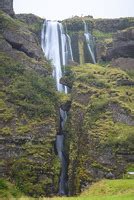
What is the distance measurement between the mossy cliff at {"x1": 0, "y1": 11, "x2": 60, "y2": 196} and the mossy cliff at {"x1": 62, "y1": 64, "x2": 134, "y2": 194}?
9.38 feet

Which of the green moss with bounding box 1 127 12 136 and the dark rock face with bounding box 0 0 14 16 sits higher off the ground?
the dark rock face with bounding box 0 0 14 16

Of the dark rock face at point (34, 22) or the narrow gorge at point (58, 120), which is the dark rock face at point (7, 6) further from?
the dark rock face at point (34, 22)

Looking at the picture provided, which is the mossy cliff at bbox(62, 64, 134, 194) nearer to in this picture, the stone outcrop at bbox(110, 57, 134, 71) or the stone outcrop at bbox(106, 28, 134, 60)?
the stone outcrop at bbox(110, 57, 134, 71)

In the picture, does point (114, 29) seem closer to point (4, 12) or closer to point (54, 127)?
point (4, 12)

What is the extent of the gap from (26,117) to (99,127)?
9588 millimetres

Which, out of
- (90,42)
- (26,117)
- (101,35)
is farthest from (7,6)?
(26,117)

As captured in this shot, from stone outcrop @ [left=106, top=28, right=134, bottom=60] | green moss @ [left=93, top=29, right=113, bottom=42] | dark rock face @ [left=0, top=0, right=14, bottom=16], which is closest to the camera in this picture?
dark rock face @ [left=0, top=0, right=14, bottom=16]

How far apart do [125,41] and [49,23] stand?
21.9 m

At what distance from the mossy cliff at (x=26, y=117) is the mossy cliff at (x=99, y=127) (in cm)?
286

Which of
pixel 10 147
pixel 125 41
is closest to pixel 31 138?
pixel 10 147

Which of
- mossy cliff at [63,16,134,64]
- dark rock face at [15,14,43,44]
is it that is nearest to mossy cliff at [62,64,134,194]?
mossy cliff at [63,16,134,64]

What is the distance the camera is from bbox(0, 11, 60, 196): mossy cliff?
4772cm

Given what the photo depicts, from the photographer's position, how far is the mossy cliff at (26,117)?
47.7m

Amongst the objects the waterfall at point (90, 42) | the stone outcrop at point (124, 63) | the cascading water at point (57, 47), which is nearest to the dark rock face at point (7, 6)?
the cascading water at point (57, 47)
